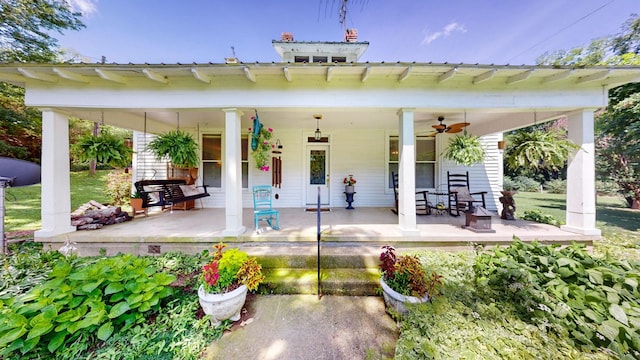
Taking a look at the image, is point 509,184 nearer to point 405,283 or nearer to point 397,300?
point 405,283

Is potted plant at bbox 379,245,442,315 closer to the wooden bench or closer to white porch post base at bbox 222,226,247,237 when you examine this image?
white porch post base at bbox 222,226,247,237

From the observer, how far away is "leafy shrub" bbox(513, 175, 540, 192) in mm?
15492

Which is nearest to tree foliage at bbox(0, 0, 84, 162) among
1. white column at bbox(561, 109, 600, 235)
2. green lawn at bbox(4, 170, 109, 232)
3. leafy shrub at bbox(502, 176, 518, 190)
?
green lawn at bbox(4, 170, 109, 232)

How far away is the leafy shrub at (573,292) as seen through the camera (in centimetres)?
161

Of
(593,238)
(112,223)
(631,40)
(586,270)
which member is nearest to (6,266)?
(112,223)

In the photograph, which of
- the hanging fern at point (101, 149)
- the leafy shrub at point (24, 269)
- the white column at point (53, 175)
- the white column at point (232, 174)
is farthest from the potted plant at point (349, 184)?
the white column at point (53, 175)

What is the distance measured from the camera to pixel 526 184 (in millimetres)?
15727

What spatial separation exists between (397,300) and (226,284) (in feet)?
6.19

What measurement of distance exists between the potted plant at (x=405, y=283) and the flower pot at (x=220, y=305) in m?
1.69

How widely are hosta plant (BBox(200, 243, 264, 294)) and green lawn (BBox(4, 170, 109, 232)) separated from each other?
158 inches

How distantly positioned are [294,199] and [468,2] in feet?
21.7

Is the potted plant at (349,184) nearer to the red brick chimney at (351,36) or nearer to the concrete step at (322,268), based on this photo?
the concrete step at (322,268)

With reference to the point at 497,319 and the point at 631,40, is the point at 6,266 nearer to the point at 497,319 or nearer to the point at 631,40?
the point at 497,319

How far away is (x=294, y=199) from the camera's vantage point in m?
6.32
